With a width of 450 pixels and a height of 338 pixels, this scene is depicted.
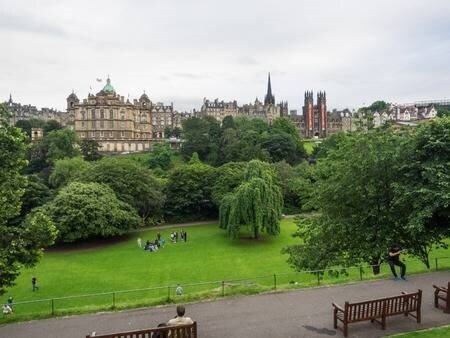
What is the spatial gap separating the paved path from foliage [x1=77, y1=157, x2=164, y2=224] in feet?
108

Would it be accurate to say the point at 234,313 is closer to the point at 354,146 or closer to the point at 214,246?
the point at 354,146

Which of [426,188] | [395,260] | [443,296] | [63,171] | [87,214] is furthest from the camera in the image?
[63,171]

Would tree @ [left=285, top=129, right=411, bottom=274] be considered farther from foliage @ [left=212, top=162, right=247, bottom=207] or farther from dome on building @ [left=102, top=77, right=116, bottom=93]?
dome on building @ [left=102, top=77, right=116, bottom=93]

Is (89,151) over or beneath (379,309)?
over

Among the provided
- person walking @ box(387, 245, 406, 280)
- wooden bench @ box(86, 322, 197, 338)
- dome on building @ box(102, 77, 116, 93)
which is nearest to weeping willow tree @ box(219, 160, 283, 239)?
person walking @ box(387, 245, 406, 280)

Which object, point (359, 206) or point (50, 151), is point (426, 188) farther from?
point (50, 151)

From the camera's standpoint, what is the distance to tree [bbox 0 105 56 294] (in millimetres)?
13477

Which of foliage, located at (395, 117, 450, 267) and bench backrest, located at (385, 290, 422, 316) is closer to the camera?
bench backrest, located at (385, 290, 422, 316)

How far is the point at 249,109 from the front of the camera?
171875 millimetres

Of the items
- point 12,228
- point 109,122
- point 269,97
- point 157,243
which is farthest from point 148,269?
point 269,97

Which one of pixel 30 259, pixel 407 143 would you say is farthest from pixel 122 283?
pixel 407 143

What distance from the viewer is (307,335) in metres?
10.4

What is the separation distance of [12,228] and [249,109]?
161 meters

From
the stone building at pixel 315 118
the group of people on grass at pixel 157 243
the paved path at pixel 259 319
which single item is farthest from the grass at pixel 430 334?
the stone building at pixel 315 118
